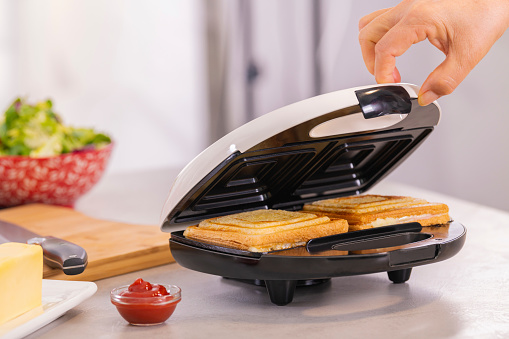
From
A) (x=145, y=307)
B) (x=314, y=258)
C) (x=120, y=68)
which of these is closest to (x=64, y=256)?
(x=145, y=307)

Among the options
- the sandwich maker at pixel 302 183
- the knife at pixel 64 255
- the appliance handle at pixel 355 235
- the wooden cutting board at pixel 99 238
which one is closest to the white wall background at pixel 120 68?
the wooden cutting board at pixel 99 238

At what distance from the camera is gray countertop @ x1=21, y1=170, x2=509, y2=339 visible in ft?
3.42

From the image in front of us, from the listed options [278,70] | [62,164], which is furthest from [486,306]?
[278,70]

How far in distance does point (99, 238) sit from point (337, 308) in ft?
2.50

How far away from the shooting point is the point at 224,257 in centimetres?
111

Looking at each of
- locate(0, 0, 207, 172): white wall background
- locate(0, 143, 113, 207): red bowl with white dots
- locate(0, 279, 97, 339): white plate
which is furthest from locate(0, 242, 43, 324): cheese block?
locate(0, 0, 207, 172): white wall background

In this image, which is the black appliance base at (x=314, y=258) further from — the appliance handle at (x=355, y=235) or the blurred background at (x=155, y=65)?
the blurred background at (x=155, y=65)

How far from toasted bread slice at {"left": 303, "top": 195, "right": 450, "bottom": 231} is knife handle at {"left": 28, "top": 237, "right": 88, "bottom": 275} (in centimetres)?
52

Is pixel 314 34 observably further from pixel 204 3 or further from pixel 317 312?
pixel 317 312

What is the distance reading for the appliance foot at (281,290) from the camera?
1.14 meters

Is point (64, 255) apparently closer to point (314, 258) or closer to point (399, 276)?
point (314, 258)

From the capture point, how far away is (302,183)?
1.45 m

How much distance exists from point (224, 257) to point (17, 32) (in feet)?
15.6

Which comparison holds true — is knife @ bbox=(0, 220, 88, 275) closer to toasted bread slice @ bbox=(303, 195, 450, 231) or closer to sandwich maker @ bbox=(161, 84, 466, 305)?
sandwich maker @ bbox=(161, 84, 466, 305)
